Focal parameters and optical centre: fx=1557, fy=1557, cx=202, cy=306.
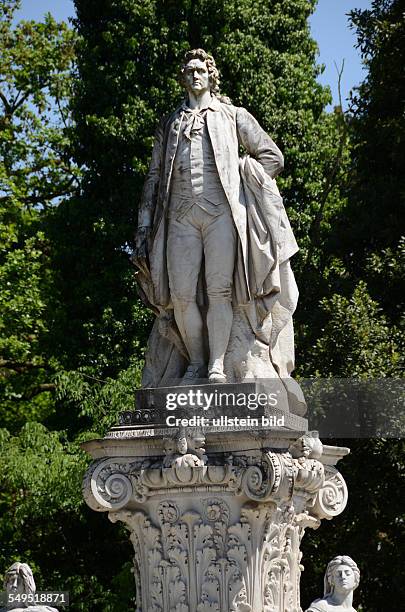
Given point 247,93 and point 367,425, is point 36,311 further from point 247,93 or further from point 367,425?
point 367,425

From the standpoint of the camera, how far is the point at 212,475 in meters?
10.9

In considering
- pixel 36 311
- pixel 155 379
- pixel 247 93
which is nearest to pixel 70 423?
pixel 36 311

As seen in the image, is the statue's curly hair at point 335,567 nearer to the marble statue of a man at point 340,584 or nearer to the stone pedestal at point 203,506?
the marble statue of a man at point 340,584

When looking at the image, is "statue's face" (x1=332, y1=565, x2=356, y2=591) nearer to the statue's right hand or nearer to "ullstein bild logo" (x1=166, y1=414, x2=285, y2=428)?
"ullstein bild logo" (x1=166, y1=414, x2=285, y2=428)

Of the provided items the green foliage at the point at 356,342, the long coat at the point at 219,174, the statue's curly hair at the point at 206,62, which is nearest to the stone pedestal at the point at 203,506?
the long coat at the point at 219,174

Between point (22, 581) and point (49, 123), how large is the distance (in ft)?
61.9

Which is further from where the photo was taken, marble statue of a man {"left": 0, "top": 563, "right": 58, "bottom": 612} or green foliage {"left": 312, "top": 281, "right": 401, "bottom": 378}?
green foliage {"left": 312, "top": 281, "right": 401, "bottom": 378}

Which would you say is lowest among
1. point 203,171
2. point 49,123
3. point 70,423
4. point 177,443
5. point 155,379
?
point 177,443

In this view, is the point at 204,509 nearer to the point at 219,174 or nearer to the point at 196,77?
the point at 219,174

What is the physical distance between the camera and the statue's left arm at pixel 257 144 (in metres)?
12.1

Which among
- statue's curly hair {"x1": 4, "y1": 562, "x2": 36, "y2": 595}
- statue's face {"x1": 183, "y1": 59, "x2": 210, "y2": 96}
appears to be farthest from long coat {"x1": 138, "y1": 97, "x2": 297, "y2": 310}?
statue's curly hair {"x1": 4, "y1": 562, "x2": 36, "y2": 595}

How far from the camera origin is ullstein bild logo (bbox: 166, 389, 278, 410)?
11.2m

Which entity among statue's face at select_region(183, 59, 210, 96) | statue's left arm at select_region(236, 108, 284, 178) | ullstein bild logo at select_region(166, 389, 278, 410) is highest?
statue's face at select_region(183, 59, 210, 96)

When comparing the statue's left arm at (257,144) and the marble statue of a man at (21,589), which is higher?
the statue's left arm at (257,144)
